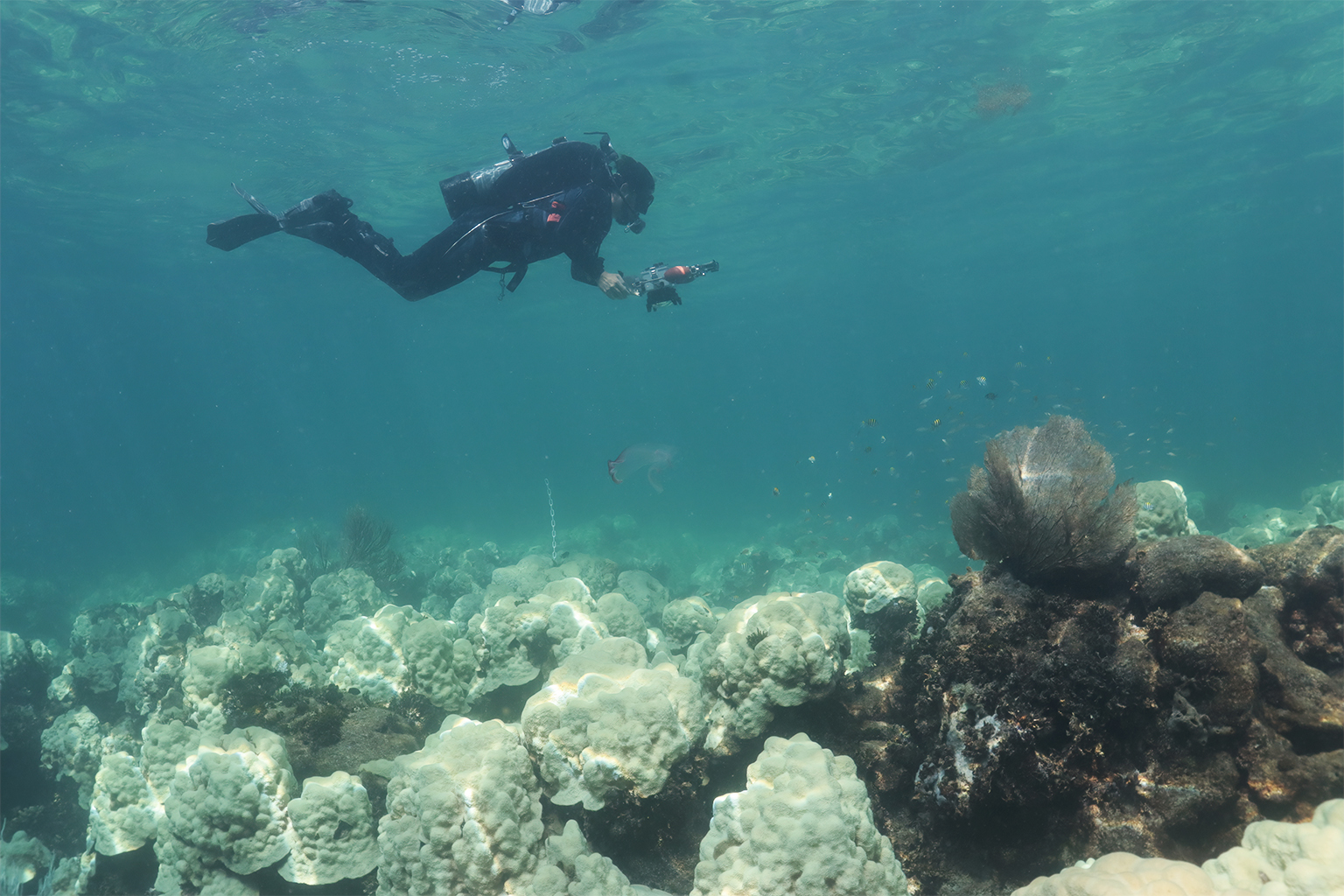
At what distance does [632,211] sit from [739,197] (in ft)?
62.8

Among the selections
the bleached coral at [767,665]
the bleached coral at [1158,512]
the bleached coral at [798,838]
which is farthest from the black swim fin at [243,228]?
the bleached coral at [1158,512]

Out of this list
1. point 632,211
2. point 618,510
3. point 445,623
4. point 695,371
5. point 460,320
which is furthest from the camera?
point 695,371

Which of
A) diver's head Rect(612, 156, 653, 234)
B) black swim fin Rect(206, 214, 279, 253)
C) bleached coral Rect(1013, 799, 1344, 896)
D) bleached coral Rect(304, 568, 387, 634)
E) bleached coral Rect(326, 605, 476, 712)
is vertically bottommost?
bleached coral Rect(304, 568, 387, 634)

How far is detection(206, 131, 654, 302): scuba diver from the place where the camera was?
7977 mm

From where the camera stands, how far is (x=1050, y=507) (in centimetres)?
380

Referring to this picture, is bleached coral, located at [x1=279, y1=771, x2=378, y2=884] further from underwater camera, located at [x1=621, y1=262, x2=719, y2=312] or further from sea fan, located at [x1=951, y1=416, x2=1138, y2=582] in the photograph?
underwater camera, located at [x1=621, y1=262, x2=719, y2=312]

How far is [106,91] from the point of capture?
615 inches

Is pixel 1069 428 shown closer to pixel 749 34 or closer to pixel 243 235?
pixel 243 235

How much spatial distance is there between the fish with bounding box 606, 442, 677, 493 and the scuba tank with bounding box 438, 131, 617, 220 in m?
4.20

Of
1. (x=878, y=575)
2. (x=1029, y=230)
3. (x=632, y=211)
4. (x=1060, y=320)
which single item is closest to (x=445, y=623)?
(x=878, y=575)

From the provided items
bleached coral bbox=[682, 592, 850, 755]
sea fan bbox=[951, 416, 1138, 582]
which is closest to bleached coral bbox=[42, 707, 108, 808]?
bleached coral bbox=[682, 592, 850, 755]

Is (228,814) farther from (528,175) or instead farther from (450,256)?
(528,175)

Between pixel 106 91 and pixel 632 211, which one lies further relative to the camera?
pixel 106 91

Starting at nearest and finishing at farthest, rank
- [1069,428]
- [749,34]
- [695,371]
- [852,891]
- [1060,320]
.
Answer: [852,891], [1069,428], [749,34], [1060,320], [695,371]
